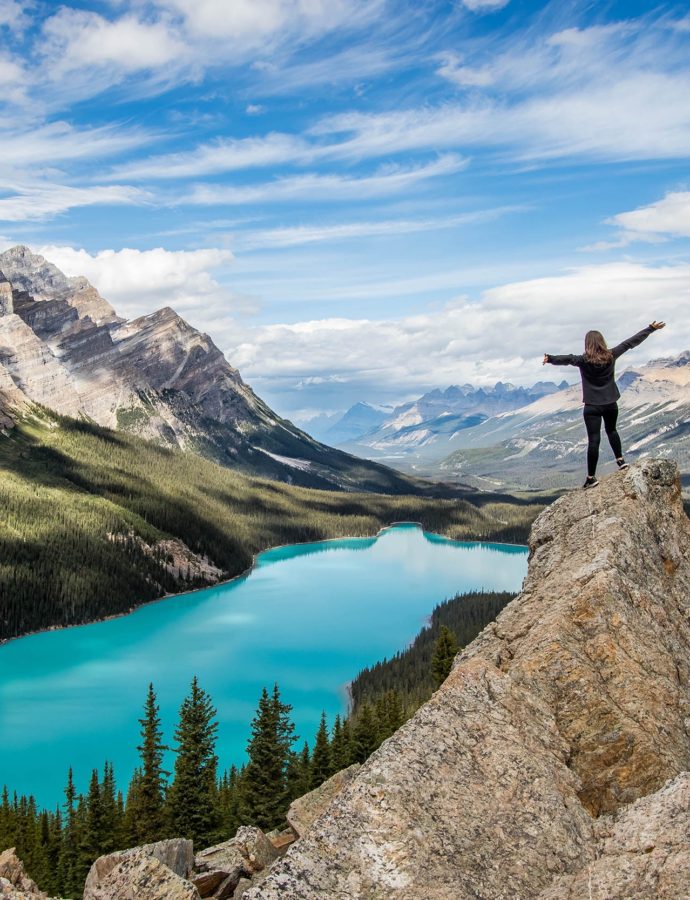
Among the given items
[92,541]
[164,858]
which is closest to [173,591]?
[92,541]

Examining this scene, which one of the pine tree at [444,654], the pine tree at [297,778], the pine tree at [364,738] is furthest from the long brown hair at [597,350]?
the pine tree at [444,654]

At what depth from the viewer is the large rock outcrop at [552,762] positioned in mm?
7422

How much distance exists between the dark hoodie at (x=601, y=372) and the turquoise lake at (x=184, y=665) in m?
77.7

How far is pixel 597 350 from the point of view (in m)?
14.1

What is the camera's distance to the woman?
14094 millimetres

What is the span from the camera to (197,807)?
140 feet

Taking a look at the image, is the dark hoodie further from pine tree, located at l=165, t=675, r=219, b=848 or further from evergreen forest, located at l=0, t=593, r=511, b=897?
pine tree, located at l=165, t=675, r=219, b=848

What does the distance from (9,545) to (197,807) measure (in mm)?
147067

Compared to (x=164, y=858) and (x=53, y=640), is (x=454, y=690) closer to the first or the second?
(x=164, y=858)

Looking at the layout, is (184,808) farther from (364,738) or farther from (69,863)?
(364,738)

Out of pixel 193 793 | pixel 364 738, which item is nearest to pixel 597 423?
pixel 193 793

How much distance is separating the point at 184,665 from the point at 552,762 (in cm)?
12162

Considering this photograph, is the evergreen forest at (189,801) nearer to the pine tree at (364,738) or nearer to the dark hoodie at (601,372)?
the pine tree at (364,738)

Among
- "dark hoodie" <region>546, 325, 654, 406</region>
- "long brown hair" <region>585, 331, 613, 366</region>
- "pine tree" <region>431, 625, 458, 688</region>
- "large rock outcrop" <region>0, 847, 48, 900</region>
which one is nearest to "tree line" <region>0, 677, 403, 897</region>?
"pine tree" <region>431, 625, 458, 688</region>
